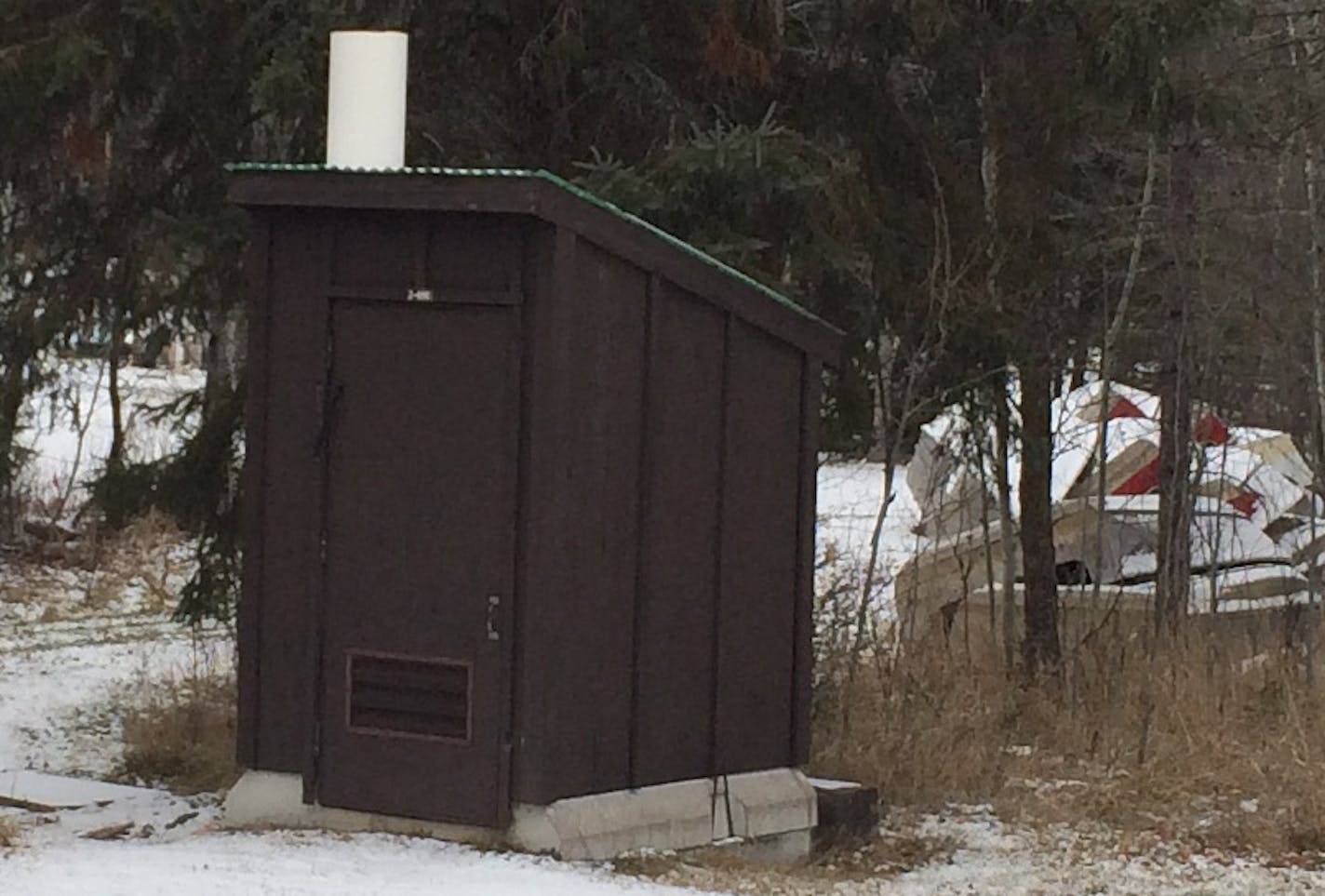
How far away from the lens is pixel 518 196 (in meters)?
7.77

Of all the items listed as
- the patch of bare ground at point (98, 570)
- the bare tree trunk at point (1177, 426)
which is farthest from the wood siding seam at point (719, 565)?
the patch of bare ground at point (98, 570)

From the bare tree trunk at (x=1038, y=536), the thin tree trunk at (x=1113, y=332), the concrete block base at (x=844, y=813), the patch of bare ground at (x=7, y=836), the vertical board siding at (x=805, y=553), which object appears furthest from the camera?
the thin tree trunk at (x=1113, y=332)

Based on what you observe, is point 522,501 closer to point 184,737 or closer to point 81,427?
point 184,737

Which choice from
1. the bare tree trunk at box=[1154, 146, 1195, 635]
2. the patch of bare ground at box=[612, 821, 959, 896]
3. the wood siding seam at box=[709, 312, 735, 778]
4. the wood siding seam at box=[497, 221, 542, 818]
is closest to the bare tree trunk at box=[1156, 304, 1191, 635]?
the bare tree trunk at box=[1154, 146, 1195, 635]

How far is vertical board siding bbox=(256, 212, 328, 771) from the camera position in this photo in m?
8.34

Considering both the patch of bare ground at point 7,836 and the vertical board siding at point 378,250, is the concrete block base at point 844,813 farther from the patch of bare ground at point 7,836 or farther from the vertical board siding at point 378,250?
the patch of bare ground at point 7,836

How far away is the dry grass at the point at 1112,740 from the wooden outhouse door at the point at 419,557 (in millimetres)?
3568

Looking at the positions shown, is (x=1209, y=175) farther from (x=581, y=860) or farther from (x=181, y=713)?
(x=581, y=860)

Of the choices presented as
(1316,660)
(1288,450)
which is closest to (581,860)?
(1316,660)

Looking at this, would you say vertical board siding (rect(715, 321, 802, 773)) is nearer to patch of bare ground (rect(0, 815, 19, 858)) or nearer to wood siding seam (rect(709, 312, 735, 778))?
wood siding seam (rect(709, 312, 735, 778))

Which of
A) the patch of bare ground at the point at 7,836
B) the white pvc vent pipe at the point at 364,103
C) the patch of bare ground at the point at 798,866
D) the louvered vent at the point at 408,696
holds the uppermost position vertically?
the white pvc vent pipe at the point at 364,103

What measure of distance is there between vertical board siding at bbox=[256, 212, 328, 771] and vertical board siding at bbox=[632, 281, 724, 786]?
131 centimetres

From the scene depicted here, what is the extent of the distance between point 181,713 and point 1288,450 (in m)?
10.4

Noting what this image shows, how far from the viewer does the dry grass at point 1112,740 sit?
10.6m
